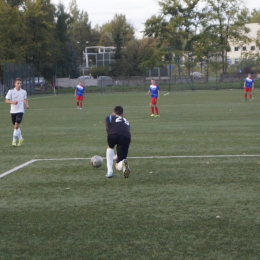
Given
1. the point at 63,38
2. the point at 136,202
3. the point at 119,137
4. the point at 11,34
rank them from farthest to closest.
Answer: the point at 63,38 < the point at 11,34 < the point at 119,137 < the point at 136,202

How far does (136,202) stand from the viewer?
796 cm

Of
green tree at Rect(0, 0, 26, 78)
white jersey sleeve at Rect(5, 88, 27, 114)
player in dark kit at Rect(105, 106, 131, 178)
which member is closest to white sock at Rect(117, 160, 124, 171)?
player in dark kit at Rect(105, 106, 131, 178)

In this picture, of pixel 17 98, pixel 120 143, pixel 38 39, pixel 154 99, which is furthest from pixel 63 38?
pixel 120 143

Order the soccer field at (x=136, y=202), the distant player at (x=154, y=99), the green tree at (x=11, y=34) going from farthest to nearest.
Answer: the green tree at (x=11, y=34)
the distant player at (x=154, y=99)
the soccer field at (x=136, y=202)

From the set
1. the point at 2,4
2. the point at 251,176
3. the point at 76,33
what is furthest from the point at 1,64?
the point at 76,33

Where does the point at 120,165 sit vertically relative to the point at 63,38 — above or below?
below

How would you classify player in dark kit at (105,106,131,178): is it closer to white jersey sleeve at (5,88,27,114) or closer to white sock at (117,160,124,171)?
white sock at (117,160,124,171)

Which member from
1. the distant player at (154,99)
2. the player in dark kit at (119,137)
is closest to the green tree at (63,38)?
the distant player at (154,99)

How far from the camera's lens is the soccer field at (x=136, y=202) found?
233 inches

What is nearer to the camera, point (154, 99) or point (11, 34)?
point (154, 99)

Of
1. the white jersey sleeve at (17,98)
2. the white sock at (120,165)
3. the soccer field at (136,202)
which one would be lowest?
the soccer field at (136,202)

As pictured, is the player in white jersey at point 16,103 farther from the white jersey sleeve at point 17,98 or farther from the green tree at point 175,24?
the green tree at point 175,24

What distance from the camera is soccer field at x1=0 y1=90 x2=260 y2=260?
591cm

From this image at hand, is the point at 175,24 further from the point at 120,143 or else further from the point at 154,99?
the point at 120,143
